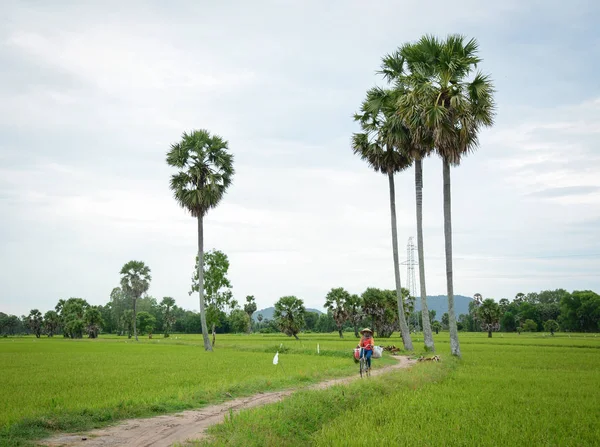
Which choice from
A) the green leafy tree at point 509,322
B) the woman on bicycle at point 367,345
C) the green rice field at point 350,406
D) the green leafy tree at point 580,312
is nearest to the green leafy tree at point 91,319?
the green rice field at point 350,406

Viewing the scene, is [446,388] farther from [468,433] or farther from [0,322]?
[0,322]

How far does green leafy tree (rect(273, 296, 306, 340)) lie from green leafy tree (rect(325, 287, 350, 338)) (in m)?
6.39

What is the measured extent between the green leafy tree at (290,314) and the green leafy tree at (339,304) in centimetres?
639

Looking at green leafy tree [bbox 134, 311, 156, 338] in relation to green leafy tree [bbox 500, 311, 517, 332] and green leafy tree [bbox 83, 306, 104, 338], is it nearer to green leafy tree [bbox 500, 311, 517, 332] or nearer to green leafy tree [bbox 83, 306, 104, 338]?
green leafy tree [bbox 83, 306, 104, 338]

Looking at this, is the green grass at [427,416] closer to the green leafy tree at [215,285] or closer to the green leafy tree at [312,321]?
the green leafy tree at [215,285]

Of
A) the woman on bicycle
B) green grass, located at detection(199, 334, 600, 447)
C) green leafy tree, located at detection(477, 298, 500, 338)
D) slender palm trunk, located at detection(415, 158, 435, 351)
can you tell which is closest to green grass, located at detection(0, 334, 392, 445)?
the woman on bicycle

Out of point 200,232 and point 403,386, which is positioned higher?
point 200,232

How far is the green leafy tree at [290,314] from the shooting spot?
8281cm

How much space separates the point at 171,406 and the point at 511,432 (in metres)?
9.56

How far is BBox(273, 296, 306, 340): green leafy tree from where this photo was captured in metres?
82.8

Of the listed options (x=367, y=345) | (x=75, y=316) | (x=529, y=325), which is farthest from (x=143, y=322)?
(x=367, y=345)

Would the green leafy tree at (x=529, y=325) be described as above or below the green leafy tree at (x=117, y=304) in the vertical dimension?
below

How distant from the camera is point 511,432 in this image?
10.4 metres

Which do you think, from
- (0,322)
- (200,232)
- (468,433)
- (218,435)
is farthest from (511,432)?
(0,322)
